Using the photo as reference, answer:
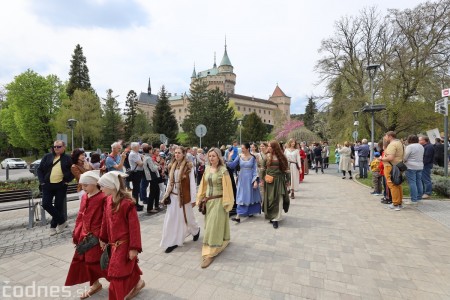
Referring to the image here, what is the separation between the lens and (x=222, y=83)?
11006 centimetres

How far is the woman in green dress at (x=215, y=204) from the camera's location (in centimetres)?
448

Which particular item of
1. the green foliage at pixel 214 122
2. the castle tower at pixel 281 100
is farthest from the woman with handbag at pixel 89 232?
the castle tower at pixel 281 100

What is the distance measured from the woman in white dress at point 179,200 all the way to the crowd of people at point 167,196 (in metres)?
0.02

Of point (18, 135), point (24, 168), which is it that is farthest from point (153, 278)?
point (18, 135)

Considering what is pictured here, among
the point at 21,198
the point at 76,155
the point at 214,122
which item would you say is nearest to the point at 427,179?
the point at 76,155

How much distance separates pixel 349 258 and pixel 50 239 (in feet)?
19.8

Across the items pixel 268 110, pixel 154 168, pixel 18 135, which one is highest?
pixel 268 110

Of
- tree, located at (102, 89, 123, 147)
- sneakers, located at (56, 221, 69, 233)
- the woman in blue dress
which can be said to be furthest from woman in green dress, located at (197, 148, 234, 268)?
tree, located at (102, 89, 123, 147)

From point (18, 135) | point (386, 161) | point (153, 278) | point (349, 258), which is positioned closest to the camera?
point (153, 278)

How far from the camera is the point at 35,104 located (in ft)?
131

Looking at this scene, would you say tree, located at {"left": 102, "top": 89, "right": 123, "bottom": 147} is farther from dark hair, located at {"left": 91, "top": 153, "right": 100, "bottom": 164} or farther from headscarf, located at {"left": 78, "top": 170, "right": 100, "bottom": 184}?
headscarf, located at {"left": 78, "top": 170, "right": 100, "bottom": 184}

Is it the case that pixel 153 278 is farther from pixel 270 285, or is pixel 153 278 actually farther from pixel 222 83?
pixel 222 83

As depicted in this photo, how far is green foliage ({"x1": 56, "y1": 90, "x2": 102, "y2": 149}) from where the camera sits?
39594 millimetres

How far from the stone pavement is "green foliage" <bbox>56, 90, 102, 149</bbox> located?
127 ft
